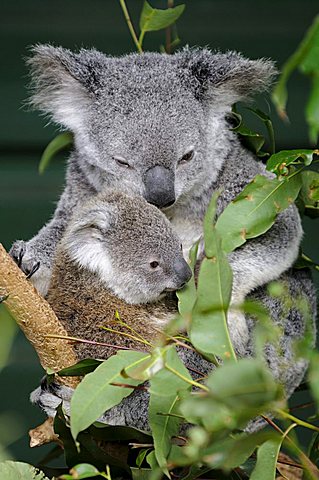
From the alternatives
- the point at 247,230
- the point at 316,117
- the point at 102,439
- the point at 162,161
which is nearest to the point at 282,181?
the point at 247,230

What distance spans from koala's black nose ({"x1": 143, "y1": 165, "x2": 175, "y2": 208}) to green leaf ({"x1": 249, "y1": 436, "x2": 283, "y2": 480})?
98 cm

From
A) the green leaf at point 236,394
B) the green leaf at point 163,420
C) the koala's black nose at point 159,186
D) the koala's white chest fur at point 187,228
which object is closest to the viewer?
the green leaf at point 236,394

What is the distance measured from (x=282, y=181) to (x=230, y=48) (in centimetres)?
199

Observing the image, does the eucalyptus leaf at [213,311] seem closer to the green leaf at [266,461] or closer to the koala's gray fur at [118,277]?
the green leaf at [266,461]

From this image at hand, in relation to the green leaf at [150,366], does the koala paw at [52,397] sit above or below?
below

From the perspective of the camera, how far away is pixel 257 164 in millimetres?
2520

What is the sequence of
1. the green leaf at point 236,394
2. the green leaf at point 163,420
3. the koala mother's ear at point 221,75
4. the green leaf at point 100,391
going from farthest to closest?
the koala mother's ear at point 221,75
the green leaf at point 163,420
the green leaf at point 100,391
the green leaf at point 236,394

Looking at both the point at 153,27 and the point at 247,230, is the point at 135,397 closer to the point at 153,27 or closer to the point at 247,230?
the point at 247,230

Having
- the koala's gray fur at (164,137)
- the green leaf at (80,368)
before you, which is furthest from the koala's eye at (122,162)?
the green leaf at (80,368)

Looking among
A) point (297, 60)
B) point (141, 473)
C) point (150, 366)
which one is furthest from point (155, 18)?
point (297, 60)

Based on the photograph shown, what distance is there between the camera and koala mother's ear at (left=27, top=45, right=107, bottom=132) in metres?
2.42

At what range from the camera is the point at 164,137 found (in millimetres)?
2230

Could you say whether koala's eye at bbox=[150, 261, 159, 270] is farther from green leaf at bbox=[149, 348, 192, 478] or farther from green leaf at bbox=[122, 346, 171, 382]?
green leaf at bbox=[122, 346, 171, 382]

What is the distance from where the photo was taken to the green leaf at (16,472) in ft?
4.83
